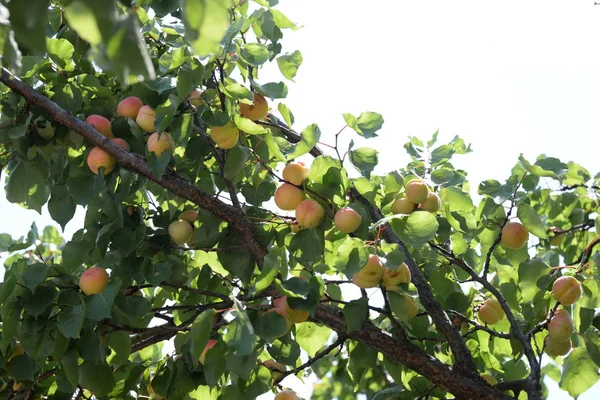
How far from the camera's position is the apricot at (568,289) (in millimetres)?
1669

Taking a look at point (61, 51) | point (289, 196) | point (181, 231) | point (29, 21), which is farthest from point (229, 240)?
point (29, 21)

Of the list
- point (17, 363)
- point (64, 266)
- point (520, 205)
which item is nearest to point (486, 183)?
point (520, 205)

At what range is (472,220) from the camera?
175cm

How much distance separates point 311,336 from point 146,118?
0.66 m

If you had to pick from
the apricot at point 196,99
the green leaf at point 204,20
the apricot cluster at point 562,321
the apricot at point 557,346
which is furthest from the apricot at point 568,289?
the green leaf at point 204,20

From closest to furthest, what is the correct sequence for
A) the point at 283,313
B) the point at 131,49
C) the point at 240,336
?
the point at 131,49, the point at 240,336, the point at 283,313

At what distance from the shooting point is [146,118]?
5.58 ft

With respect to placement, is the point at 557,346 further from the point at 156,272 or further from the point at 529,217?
the point at 156,272

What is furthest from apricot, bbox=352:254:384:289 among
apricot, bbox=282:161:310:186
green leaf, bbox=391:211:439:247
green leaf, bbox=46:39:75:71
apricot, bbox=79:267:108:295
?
green leaf, bbox=46:39:75:71

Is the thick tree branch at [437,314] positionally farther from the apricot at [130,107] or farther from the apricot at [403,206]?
the apricot at [130,107]

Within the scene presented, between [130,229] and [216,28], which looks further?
[130,229]

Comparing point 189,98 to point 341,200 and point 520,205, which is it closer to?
point 341,200

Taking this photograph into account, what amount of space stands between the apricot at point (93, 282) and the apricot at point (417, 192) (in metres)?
0.71

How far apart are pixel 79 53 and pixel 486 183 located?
42.7 inches
